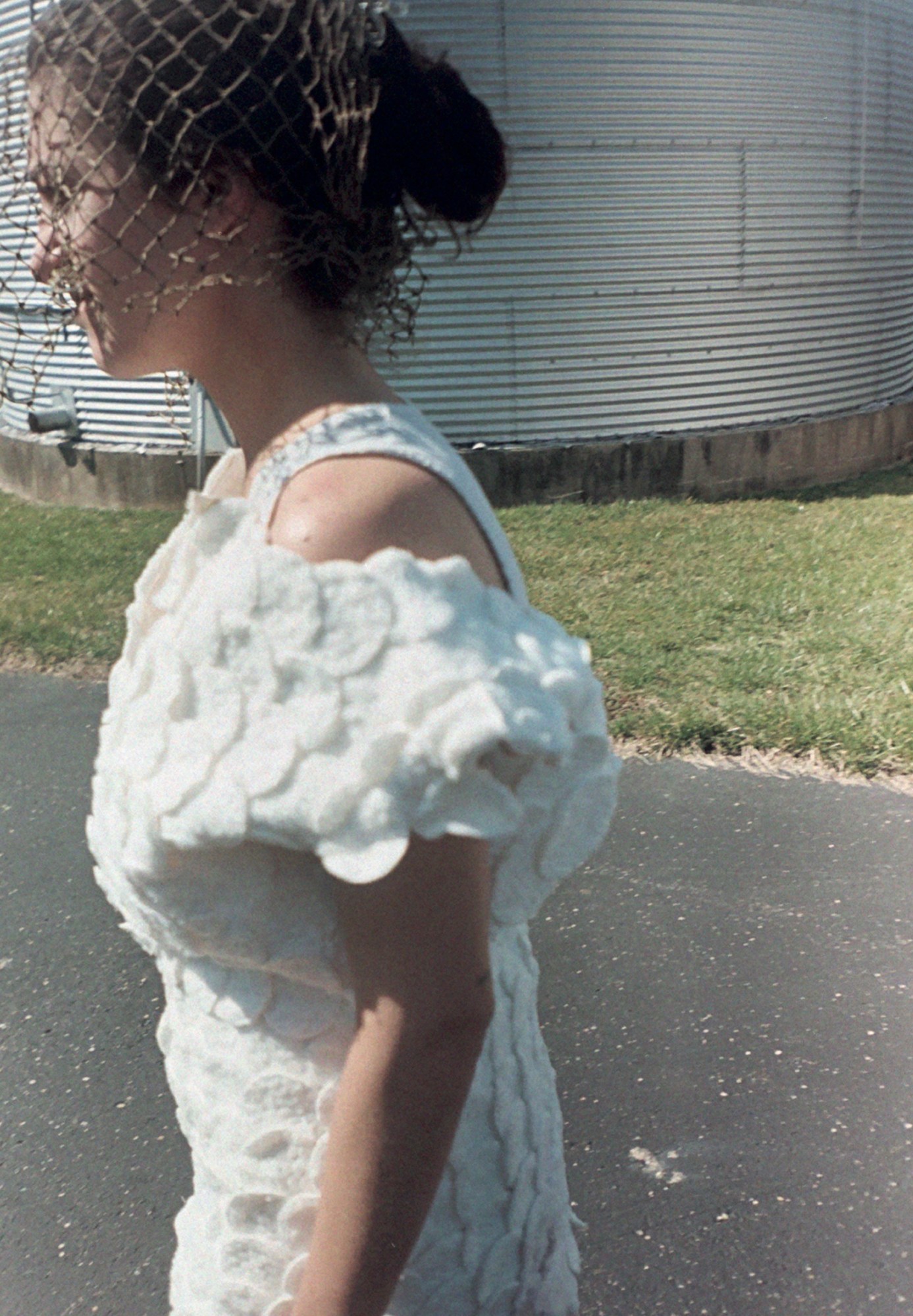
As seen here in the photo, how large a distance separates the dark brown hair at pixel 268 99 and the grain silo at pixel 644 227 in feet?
25.7

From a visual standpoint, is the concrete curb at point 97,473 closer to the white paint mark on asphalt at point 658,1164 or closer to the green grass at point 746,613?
the green grass at point 746,613

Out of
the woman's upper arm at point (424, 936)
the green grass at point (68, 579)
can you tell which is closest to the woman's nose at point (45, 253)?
the woman's upper arm at point (424, 936)

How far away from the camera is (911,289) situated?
12.1m

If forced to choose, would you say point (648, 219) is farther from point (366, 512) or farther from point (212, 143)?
point (366, 512)

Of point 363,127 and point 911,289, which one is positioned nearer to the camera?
point 363,127

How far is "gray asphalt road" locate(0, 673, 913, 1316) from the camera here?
8.54ft

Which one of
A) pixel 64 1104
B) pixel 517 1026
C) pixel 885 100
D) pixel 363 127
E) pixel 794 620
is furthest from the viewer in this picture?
pixel 885 100

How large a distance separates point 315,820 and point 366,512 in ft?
0.74

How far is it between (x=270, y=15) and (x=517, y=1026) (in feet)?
2.93

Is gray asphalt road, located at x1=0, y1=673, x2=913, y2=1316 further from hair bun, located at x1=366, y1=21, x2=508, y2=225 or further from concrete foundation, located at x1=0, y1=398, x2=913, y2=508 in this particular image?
concrete foundation, located at x1=0, y1=398, x2=913, y2=508

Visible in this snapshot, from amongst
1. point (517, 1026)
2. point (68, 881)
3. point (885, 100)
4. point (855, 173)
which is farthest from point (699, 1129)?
point (885, 100)

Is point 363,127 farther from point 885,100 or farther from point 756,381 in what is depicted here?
point 885,100

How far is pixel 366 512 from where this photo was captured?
3.15 feet

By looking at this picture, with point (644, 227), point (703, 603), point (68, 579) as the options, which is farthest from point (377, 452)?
point (644, 227)
